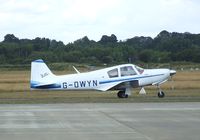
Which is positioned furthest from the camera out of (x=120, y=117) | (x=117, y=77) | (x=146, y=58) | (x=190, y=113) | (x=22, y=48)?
(x=22, y=48)

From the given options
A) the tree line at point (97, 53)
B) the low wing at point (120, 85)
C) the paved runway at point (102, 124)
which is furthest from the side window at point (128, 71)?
the tree line at point (97, 53)

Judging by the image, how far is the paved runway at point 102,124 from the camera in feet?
41.5

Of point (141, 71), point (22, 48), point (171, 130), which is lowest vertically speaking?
point (171, 130)

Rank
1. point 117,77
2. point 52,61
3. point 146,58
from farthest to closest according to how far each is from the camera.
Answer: point 146,58 → point 52,61 → point 117,77

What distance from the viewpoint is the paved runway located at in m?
12.6

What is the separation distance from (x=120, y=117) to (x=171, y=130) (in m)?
3.81

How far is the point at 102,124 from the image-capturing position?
15.2 meters

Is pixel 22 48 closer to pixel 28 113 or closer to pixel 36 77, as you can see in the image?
pixel 36 77

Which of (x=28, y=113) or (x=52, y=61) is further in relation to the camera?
(x=52, y=61)

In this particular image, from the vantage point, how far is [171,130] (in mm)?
13680

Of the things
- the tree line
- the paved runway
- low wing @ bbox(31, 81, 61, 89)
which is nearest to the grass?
low wing @ bbox(31, 81, 61, 89)

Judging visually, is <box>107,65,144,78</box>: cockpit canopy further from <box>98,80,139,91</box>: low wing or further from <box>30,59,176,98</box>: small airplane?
<box>98,80,139,91</box>: low wing

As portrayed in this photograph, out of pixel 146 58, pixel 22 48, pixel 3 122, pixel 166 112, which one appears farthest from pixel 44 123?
pixel 22 48

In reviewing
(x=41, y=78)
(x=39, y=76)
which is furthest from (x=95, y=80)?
(x=39, y=76)
